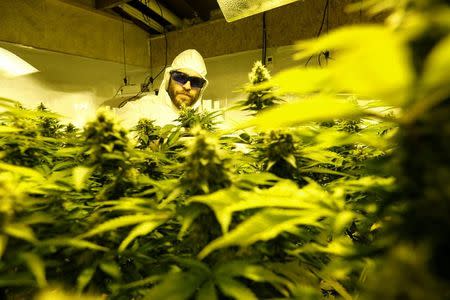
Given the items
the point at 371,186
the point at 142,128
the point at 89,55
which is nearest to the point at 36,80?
the point at 89,55

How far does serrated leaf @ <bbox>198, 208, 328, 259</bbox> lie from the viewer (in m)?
0.36

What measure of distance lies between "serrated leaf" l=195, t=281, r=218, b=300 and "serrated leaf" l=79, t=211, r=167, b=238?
0.41ft

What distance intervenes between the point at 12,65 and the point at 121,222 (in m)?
2.93

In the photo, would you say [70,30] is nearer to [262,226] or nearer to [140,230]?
[140,230]

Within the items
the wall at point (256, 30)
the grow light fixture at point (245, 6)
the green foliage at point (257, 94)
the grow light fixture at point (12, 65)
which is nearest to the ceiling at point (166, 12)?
the wall at point (256, 30)

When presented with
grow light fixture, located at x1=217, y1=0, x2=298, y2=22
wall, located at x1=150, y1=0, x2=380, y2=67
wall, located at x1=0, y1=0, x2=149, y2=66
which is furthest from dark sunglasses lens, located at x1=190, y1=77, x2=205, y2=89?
grow light fixture, located at x1=217, y1=0, x2=298, y2=22

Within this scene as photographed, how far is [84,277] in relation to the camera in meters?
0.44

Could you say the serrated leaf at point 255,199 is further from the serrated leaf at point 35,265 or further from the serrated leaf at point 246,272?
the serrated leaf at point 35,265

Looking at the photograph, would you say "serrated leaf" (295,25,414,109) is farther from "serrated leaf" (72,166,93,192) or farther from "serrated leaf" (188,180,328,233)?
"serrated leaf" (72,166,93,192)

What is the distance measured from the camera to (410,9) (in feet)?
1.04

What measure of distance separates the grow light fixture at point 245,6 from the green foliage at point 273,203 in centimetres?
91

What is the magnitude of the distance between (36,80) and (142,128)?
2.44 m

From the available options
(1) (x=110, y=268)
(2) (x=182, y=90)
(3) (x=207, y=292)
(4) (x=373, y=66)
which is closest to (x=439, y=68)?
(4) (x=373, y=66)

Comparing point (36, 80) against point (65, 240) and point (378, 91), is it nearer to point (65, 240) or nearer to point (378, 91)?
point (65, 240)
